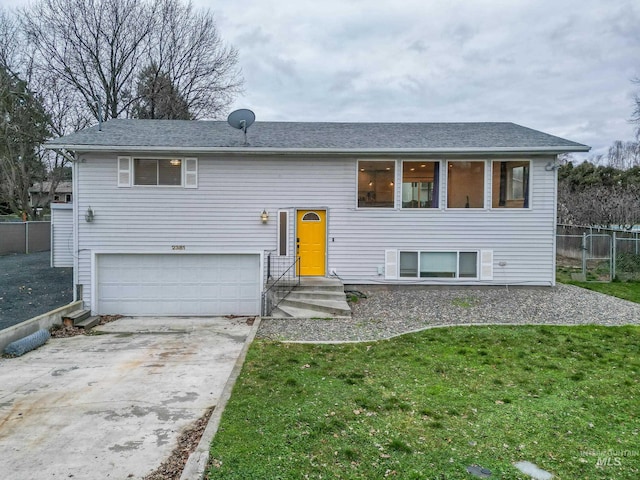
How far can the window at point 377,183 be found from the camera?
10.8 meters

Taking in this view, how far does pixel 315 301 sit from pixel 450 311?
10.5 ft

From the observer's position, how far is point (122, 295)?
10.4 m

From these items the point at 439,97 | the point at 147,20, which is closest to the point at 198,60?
the point at 147,20

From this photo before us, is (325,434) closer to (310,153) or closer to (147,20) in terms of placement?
(310,153)

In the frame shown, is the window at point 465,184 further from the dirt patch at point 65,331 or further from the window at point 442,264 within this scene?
the dirt patch at point 65,331

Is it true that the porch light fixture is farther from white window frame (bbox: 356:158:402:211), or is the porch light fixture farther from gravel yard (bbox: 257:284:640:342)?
white window frame (bbox: 356:158:402:211)

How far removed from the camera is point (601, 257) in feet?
53.4

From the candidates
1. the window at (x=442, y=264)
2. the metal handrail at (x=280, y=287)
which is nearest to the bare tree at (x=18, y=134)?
the metal handrail at (x=280, y=287)

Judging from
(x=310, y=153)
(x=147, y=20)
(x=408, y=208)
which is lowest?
(x=408, y=208)

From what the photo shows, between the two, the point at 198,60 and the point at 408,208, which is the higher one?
the point at 198,60

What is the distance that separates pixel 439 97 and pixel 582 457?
984 inches

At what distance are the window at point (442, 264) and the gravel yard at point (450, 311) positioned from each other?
→ 0.40m

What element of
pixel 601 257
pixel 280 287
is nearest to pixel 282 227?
pixel 280 287

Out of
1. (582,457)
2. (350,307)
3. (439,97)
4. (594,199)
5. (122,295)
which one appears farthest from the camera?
(439,97)
